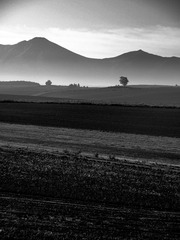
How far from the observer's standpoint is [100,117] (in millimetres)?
56906

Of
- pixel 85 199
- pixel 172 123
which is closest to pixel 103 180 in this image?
pixel 85 199

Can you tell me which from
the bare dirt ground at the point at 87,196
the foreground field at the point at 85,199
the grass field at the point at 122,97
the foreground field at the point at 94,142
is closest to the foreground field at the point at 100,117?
the foreground field at the point at 94,142

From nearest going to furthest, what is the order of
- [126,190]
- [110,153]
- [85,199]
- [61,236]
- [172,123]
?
[61,236]
[85,199]
[126,190]
[110,153]
[172,123]

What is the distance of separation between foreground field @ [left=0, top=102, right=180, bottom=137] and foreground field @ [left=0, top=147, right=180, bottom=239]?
23.4m

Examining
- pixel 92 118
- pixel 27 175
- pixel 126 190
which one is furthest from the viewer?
A: pixel 92 118

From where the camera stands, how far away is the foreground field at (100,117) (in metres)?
48.4

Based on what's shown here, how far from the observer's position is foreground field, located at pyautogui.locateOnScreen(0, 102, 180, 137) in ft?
159

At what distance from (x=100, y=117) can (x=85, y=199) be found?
4124 centimetres

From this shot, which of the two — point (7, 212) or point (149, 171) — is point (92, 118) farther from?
point (7, 212)

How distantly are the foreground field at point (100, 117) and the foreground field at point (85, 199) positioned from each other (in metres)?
23.4

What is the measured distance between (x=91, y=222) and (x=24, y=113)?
4825 cm

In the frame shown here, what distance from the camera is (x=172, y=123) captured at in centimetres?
5209

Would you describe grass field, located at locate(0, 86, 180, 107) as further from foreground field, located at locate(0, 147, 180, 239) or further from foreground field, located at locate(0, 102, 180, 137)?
foreground field, located at locate(0, 147, 180, 239)

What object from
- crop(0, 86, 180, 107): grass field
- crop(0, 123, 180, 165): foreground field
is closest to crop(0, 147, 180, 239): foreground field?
crop(0, 123, 180, 165): foreground field
